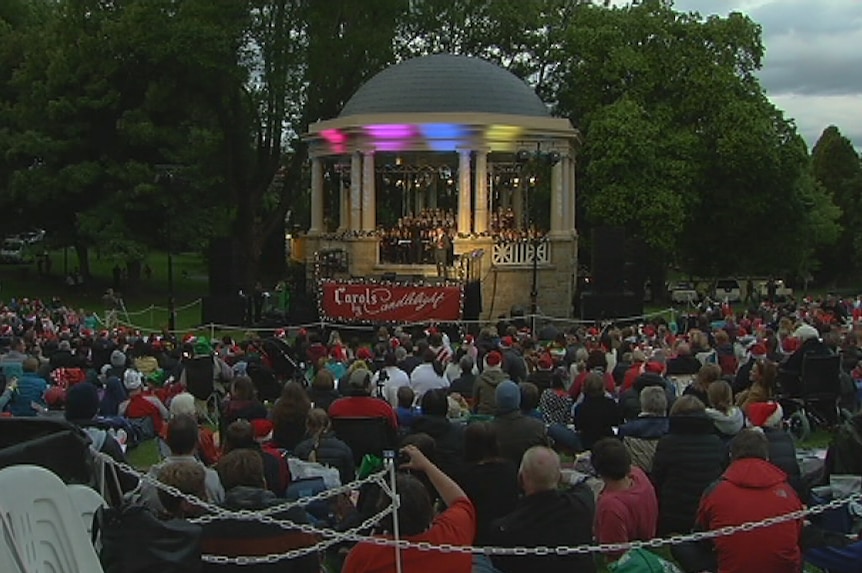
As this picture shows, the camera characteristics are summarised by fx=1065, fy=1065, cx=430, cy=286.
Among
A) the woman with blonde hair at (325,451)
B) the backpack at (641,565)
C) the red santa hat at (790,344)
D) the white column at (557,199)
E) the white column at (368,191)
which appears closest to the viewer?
the backpack at (641,565)

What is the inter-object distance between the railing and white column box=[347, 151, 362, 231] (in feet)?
15.2

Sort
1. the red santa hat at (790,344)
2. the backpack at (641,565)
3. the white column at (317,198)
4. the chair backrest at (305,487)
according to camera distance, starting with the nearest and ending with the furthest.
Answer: the backpack at (641,565) < the chair backrest at (305,487) < the red santa hat at (790,344) < the white column at (317,198)

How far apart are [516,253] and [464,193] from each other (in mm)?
2398

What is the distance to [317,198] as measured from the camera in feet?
117

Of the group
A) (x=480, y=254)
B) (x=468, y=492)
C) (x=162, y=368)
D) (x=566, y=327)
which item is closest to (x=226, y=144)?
(x=480, y=254)

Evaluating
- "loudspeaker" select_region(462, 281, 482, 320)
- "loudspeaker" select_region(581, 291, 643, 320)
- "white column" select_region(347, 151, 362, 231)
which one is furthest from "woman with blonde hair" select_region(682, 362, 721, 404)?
"white column" select_region(347, 151, 362, 231)

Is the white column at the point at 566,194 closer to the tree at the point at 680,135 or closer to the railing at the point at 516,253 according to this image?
the railing at the point at 516,253

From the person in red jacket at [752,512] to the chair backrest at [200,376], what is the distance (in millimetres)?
8379

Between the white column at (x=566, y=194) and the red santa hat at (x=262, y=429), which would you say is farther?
the white column at (x=566, y=194)

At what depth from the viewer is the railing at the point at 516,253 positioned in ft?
101

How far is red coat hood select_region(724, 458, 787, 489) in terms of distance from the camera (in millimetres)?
6230

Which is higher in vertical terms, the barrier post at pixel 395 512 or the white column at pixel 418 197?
the white column at pixel 418 197

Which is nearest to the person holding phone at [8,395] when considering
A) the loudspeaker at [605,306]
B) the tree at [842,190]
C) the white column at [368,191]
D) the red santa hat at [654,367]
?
the red santa hat at [654,367]

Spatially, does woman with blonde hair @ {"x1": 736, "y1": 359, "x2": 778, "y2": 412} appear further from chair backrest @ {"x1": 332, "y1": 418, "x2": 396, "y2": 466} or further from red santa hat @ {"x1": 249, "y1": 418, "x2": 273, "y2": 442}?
red santa hat @ {"x1": 249, "y1": 418, "x2": 273, "y2": 442}
